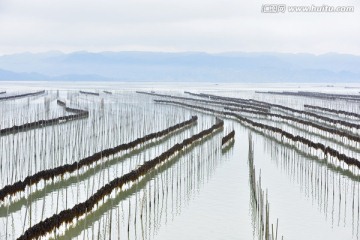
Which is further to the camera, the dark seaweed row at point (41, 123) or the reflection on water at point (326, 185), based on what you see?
the dark seaweed row at point (41, 123)

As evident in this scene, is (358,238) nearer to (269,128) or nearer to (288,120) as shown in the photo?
(269,128)

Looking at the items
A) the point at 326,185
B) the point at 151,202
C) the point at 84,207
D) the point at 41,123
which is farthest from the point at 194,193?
the point at 41,123

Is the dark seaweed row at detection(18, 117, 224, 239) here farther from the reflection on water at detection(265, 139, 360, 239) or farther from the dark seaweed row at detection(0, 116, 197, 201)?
the reflection on water at detection(265, 139, 360, 239)

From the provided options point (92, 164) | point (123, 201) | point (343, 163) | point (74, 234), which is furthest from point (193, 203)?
point (343, 163)

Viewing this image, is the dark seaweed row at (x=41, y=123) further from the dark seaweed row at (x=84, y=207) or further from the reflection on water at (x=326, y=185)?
the reflection on water at (x=326, y=185)

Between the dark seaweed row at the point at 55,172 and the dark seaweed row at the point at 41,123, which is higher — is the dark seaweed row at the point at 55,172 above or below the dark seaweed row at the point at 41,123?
below

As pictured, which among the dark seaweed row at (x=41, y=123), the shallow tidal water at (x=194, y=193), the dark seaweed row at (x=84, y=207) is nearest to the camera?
the dark seaweed row at (x=84, y=207)

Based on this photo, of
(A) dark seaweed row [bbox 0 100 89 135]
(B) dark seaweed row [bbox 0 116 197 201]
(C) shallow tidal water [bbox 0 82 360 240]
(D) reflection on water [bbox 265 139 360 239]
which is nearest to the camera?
(C) shallow tidal water [bbox 0 82 360 240]

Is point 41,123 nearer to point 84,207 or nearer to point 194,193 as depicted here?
point 194,193

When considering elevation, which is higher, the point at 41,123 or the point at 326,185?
the point at 41,123

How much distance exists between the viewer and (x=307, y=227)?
663 inches

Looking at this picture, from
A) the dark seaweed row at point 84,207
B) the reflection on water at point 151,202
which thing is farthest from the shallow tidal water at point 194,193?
the dark seaweed row at point 84,207

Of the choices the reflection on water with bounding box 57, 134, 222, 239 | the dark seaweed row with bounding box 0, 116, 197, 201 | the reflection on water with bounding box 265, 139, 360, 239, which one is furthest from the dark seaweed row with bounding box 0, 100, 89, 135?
the reflection on water with bounding box 265, 139, 360, 239

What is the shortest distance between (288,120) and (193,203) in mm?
28710
